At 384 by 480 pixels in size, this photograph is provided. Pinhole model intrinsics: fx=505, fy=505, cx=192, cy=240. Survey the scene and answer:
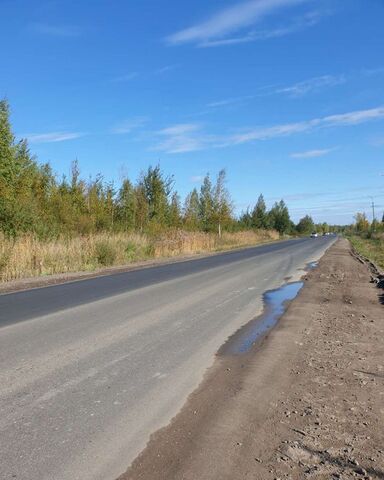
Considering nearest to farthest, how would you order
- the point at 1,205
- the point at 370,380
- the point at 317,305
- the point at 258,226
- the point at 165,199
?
1. the point at 370,380
2. the point at 317,305
3. the point at 1,205
4. the point at 165,199
5. the point at 258,226

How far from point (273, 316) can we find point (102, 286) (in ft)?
23.3

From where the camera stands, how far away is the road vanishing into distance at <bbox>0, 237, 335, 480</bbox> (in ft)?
13.2

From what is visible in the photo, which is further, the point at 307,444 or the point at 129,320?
the point at 129,320

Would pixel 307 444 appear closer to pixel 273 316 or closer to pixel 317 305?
pixel 273 316

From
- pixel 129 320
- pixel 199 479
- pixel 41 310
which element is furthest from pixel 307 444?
pixel 41 310

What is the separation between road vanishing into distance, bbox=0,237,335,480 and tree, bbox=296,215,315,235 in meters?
142

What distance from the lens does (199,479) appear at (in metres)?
3.57

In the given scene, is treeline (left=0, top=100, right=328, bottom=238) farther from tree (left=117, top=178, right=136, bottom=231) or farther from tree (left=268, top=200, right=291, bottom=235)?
tree (left=268, top=200, right=291, bottom=235)

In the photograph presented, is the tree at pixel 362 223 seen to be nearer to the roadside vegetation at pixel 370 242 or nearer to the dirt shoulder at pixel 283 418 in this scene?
the roadside vegetation at pixel 370 242

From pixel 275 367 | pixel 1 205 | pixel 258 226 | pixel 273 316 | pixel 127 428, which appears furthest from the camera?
pixel 258 226

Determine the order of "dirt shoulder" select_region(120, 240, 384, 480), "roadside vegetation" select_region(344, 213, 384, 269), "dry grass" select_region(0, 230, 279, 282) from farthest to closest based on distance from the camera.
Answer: "roadside vegetation" select_region(344, 213, 384, 269), "dry grass" select_region(0, 230, 279, 282), "dirt shoulder" select_region(120, 240, 384, 480)

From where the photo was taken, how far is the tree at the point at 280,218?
115 metres

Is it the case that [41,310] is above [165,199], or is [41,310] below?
below

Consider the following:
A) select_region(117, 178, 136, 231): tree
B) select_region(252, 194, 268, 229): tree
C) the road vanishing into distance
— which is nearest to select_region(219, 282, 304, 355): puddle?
the road vanishing into distance
